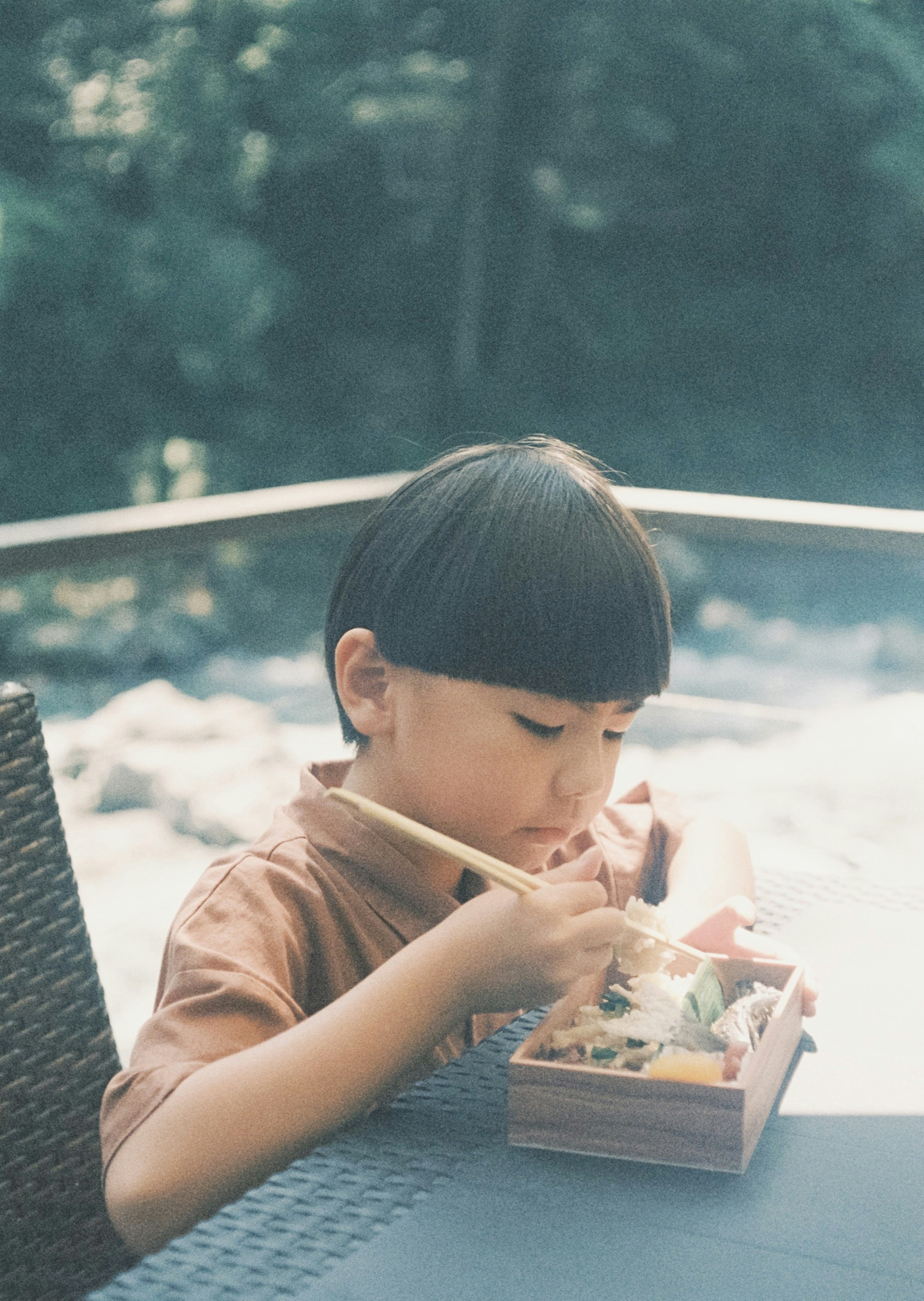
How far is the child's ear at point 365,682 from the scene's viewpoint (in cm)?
100

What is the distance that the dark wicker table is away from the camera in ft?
2.02

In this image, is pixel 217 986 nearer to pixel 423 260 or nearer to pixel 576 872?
pixel 576 872

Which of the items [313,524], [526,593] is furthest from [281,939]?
[313,524]

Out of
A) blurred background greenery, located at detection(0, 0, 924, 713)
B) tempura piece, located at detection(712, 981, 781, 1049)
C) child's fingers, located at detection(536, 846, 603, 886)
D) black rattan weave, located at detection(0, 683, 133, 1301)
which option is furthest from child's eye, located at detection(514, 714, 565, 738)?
blurred background greenery, located at detection(0, 0, 924, 713)

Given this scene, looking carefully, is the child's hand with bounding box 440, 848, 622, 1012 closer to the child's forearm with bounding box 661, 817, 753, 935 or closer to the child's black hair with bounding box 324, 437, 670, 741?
the child's black hair with bounding box 324, 437, 670, 741

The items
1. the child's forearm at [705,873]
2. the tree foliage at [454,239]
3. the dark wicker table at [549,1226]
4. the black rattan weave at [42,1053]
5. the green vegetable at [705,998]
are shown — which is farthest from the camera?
the tree foliage at [454,239]

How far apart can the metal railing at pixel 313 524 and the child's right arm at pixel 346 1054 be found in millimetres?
1359

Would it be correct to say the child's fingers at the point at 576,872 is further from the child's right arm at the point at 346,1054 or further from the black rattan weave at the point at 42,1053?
the black rattan weave at the point at 42,1053

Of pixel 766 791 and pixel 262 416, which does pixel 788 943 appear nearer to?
pixel 766 791

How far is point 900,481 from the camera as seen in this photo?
9.50 metres

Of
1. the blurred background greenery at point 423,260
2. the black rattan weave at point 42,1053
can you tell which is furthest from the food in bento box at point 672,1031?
the blurred background greenery at point 423,260

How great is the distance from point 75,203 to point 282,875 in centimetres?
854

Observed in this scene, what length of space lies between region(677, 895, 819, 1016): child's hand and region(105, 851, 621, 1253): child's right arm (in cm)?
19

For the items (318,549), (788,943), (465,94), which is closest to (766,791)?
(788,943)
